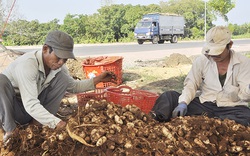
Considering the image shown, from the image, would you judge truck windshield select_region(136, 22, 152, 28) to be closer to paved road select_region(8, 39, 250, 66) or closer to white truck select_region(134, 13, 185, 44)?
white truck select_region(134, 13, 185, 44)

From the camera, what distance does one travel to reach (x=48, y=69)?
270 centimetres

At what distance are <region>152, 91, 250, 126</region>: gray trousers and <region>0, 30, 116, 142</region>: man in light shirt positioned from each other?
0.95 metres

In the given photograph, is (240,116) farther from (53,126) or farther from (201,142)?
(53,126)

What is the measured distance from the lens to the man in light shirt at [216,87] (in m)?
2.65

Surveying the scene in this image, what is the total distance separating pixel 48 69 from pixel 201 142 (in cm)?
148

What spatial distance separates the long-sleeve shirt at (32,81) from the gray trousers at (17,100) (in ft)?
0.26

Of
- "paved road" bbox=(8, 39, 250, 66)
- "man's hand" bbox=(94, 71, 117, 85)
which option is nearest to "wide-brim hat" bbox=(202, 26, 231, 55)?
"man's hand" bbox=(94, 71, 117, 85)

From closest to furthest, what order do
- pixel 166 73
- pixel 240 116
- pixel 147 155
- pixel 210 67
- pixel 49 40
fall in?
pixel 147 155 → pixel 49 40 → pixel 240 116 → pixel 210 67 → pixel 166 73

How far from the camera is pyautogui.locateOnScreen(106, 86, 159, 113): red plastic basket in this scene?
289cm

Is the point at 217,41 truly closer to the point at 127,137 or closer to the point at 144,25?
the point at 127,137

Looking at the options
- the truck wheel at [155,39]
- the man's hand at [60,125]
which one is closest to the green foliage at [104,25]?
the truck wheel at [155,39]

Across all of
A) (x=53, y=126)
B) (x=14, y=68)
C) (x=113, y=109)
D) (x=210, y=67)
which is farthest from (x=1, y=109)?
(x=210, y=67)

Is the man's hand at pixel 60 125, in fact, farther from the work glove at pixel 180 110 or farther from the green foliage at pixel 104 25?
the green foliage at pixel 104 25

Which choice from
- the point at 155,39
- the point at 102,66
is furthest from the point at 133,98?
the point at 155,39
